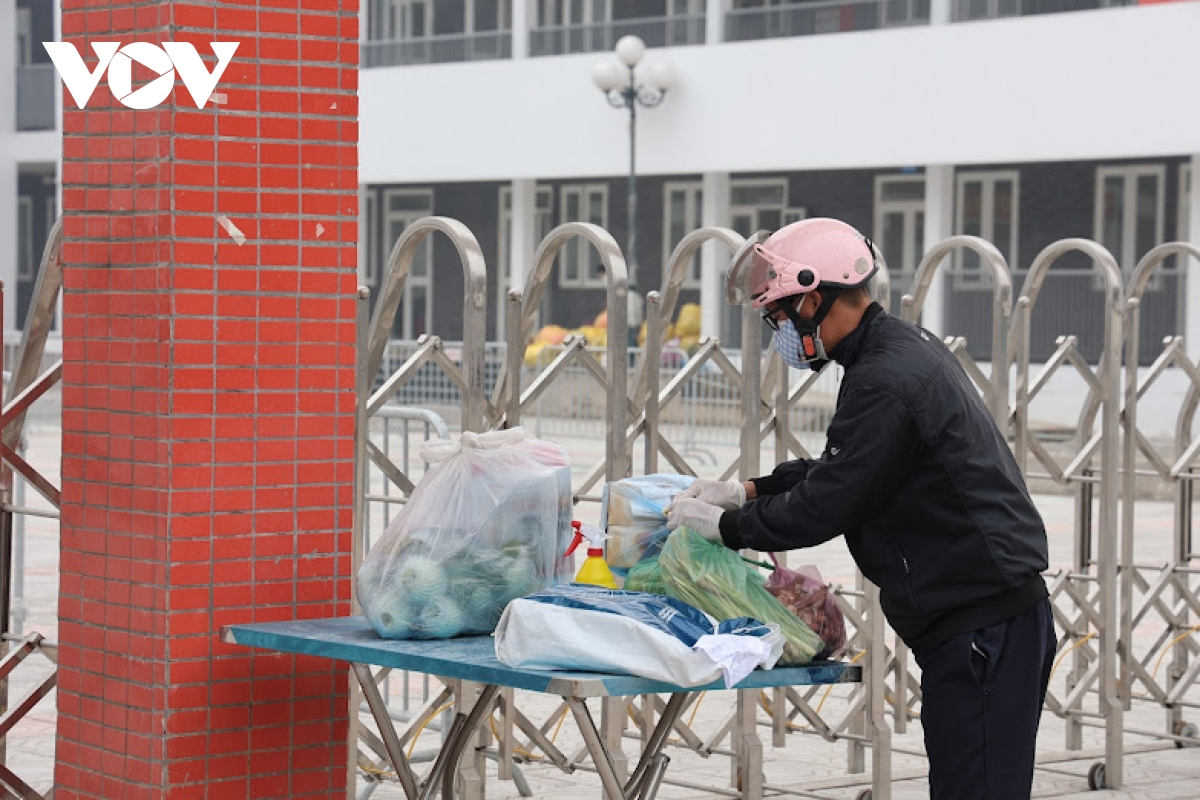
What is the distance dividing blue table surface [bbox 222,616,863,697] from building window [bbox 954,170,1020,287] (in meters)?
25.0

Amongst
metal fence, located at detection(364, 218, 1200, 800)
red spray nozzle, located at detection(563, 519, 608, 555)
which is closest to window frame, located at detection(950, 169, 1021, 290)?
metal fence, located at detection(364, 218, 1200, 800)

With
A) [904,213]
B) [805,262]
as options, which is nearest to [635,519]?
[805,262]

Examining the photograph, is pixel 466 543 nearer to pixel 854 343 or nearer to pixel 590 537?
pixel 590 537

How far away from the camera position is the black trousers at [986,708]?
15.7ft

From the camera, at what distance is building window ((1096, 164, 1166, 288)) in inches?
1128

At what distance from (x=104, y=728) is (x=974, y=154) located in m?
23.0

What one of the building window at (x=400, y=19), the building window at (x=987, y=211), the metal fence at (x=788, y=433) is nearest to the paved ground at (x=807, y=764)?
the metal fence at (x=788, y=433)

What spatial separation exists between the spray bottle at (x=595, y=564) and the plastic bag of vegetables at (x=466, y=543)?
9 cm

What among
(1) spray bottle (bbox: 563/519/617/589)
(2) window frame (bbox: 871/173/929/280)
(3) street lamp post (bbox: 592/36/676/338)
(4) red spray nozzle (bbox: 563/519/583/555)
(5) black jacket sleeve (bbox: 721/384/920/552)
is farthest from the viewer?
(2) window frame (bbox: 871/173/929/280)

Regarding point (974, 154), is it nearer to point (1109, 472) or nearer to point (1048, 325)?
point (1048, 325)

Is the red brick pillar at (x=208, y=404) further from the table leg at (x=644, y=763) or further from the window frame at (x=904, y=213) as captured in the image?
the window frame at (x=904, y=213)

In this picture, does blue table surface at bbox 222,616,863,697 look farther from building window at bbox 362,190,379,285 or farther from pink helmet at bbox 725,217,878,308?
building window at bbox 362,190,379,285

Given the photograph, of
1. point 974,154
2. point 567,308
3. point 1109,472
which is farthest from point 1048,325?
point 1109,472

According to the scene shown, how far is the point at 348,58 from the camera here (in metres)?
5.64
